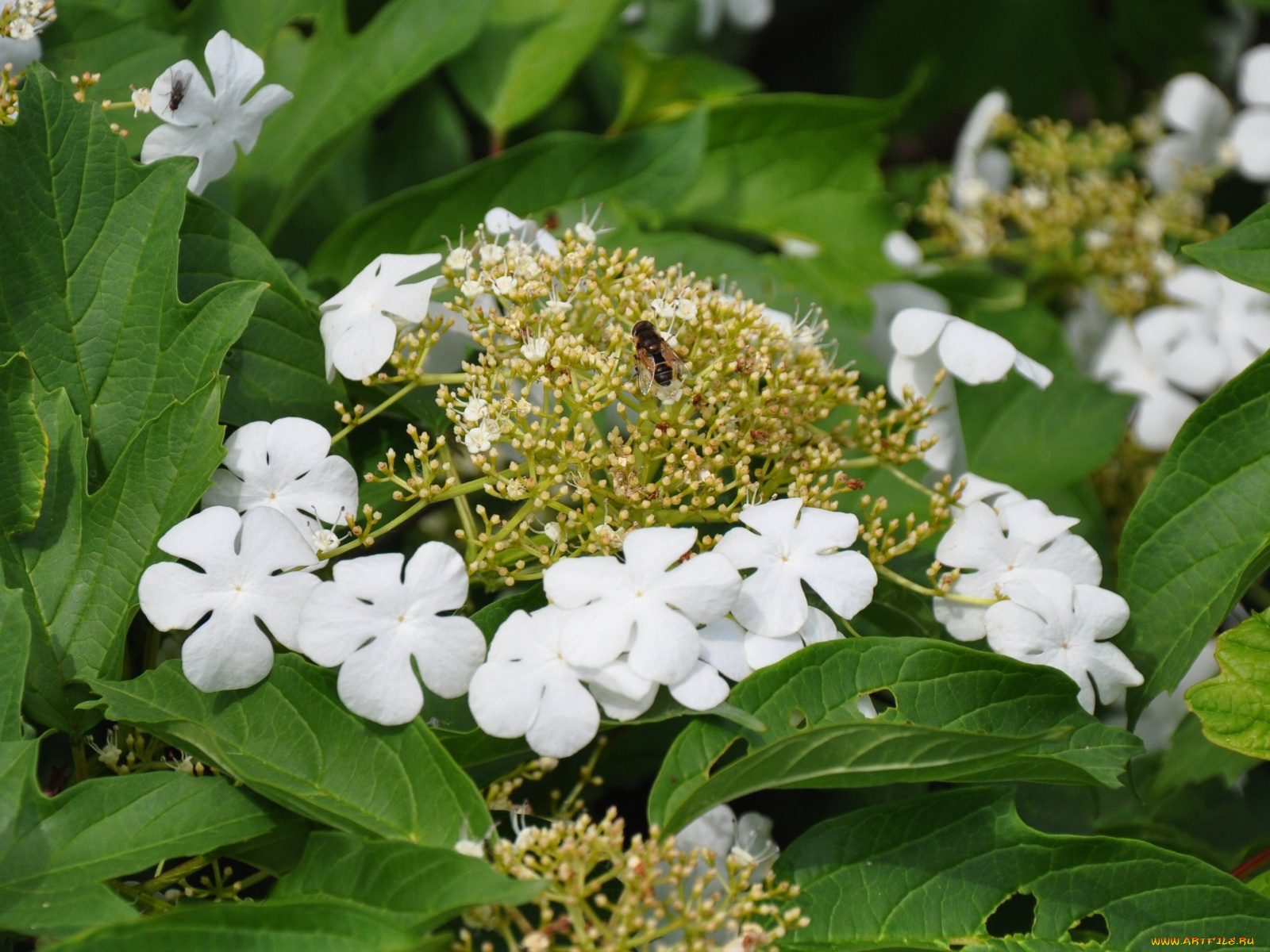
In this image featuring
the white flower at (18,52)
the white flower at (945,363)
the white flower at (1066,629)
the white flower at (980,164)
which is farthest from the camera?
the white flower at (980,164)

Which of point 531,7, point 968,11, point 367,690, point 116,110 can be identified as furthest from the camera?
point 968,11

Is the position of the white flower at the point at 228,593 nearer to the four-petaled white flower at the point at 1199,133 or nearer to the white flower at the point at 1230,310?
the white flower at the point at 1230,310

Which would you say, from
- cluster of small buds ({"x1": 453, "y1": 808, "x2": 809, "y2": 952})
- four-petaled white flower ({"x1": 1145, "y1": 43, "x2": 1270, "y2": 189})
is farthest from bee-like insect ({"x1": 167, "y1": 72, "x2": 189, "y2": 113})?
four-petaled white flower ({"x1": 1145, "y1": 43, "x2": 1270, "y2": 189})

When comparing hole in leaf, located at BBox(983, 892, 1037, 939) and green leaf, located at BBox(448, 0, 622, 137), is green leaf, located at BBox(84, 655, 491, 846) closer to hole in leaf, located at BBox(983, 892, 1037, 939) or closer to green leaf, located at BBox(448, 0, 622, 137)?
hole in leaf, located at BBox(983, 892, 1037, 939)

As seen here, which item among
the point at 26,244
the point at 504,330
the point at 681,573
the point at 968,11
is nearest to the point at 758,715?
the point at 681,573

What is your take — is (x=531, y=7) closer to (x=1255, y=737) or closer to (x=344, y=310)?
(x=344, y=310)

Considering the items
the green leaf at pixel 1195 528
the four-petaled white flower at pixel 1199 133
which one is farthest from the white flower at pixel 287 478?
the four-petaled white flower at pixel 1199 133

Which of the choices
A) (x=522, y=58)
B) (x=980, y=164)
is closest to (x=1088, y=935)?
(x=522, y=58)
